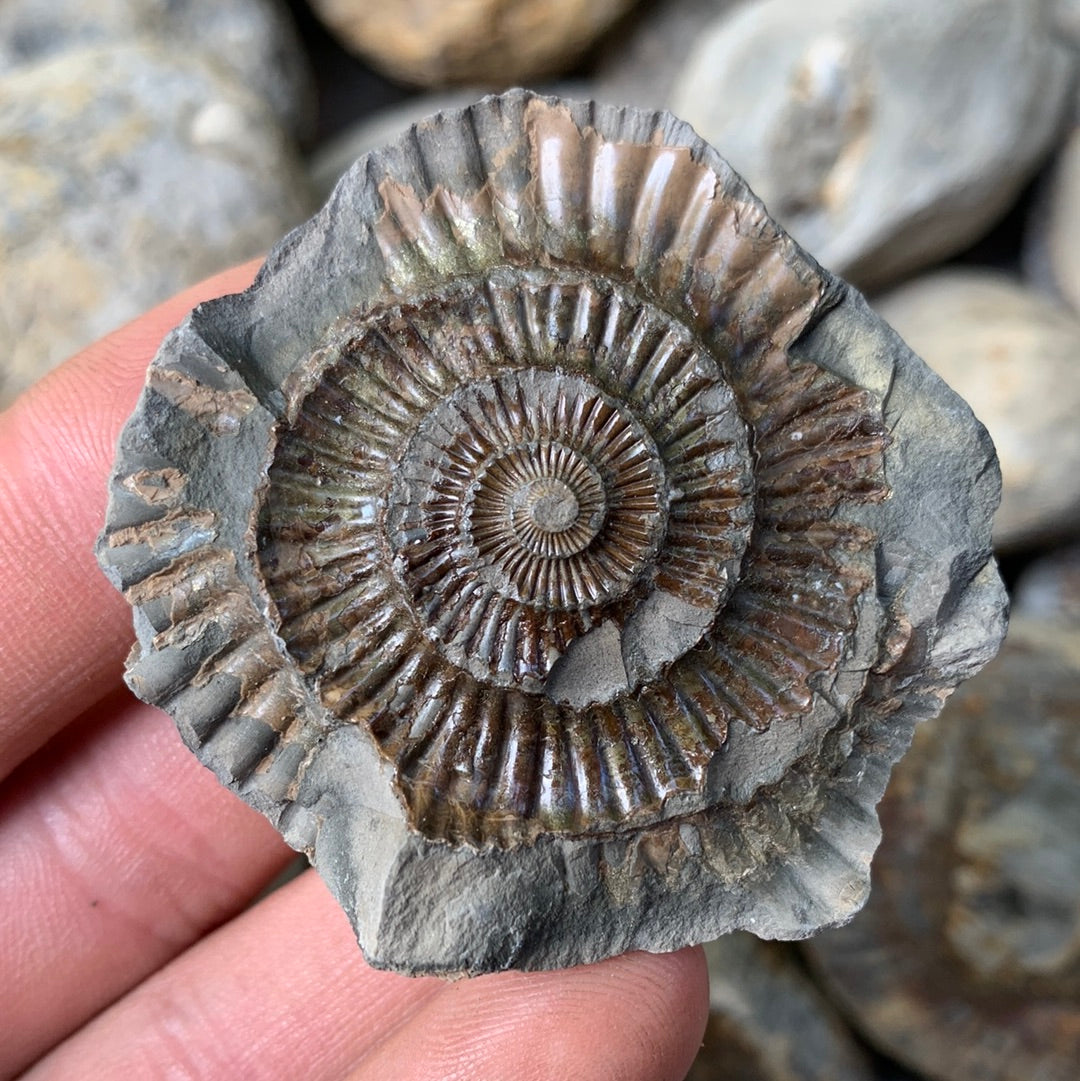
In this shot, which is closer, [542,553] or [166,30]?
[542,553]

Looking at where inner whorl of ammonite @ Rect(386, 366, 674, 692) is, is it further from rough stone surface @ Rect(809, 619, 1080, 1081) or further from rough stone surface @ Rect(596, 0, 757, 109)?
rough stone surface @ Rect(596, 0, 757, 109)

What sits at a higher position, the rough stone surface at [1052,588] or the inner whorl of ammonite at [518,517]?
the inner whorl of ammonite at [518,517]

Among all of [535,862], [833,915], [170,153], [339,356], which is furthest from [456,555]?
[170,153]

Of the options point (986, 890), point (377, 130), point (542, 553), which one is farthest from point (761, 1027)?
point (377, 130)

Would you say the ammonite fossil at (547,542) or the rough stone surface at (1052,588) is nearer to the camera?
the ammonite fossil at (547,542)

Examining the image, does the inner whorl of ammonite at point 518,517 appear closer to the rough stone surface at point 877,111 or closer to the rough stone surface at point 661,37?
the rough stone surface at point 877,111

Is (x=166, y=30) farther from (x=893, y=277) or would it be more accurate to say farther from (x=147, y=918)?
(x=147, y=918)

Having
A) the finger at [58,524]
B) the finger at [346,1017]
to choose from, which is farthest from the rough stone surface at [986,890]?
the finger at [58,524]

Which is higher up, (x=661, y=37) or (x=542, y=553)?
(x=542, y=553)
